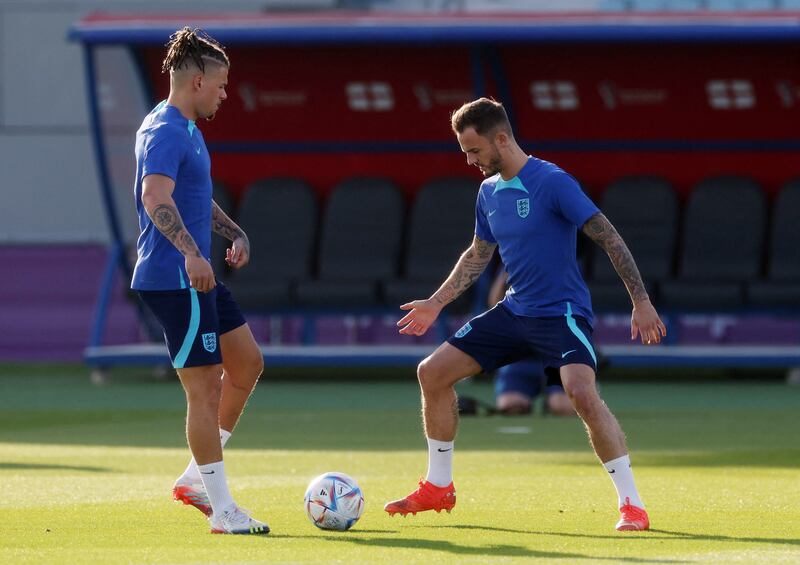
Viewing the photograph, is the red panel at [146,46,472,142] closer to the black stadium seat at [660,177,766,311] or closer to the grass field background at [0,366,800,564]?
the black stadium seat at [660,177,766,311]

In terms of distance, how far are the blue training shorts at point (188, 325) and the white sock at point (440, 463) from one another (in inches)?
43.9

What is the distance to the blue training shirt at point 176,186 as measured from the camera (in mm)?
7055

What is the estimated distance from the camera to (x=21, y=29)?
926 inches

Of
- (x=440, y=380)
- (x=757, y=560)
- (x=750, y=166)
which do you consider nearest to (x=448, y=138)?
(x=750, y=166)

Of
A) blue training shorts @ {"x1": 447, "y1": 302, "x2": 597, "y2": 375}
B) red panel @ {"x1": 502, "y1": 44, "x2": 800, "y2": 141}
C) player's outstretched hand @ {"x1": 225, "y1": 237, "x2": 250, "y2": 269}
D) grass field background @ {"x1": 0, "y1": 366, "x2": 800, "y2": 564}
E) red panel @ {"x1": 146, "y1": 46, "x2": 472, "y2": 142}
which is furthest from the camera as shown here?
red panel @ {"x1": 146, "y1": 46, "x2": 472, "y2": 142}

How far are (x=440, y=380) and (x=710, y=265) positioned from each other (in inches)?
417

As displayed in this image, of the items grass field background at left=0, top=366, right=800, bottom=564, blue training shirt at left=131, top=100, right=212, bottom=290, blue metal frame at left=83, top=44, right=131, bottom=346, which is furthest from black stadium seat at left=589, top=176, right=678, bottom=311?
blue training shirt at left=131, top=100, right=212, bottom=290

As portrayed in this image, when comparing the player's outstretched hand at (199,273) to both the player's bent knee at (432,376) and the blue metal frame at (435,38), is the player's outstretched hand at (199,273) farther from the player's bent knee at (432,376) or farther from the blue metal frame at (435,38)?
the blue metal frame at (435,38)

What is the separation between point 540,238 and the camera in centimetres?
754

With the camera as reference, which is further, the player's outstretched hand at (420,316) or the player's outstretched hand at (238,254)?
the player's outstretched hand at (420,316)

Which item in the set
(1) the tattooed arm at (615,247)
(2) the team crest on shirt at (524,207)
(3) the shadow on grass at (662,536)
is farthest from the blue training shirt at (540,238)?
(3) the shadow on grass at (662,536)

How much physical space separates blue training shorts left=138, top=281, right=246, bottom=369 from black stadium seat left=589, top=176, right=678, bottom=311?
10.6m

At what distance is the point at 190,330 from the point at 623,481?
72.9 inches

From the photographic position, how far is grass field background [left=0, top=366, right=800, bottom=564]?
668 cm
